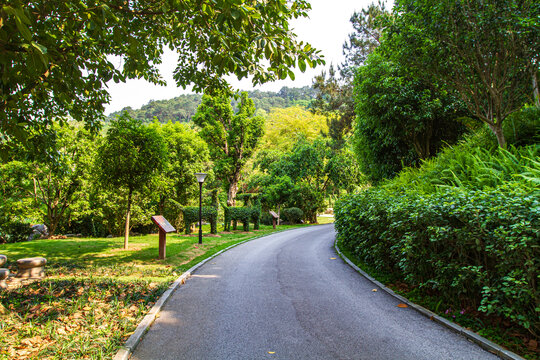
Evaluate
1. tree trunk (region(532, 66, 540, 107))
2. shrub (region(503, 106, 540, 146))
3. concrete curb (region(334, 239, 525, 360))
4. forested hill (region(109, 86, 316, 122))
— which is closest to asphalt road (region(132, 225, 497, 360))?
concrete curb (region(334, 239, 525, 360))

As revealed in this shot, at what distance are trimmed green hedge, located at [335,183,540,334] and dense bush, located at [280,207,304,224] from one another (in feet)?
72.3

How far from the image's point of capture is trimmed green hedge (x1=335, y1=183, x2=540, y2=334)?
3.16 meters

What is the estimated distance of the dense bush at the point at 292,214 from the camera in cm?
2760

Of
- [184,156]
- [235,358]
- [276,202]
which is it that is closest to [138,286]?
[235,358]

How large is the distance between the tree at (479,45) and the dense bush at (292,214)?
69.0ft

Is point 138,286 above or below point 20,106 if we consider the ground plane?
below

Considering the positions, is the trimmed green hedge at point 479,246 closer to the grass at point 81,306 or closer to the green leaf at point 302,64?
the green leaf at point 302,64

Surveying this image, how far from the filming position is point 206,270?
26.1 ft

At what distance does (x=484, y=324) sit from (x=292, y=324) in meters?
2.66

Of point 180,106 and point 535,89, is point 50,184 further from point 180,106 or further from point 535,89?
point 180,106

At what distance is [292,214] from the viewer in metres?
27.6

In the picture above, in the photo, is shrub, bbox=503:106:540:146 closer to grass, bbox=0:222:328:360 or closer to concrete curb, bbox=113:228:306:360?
concrete curb, bbox=113:228:306:360

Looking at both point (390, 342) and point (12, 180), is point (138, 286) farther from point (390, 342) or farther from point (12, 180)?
point (12, 180)

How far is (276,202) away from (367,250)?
20533 millimetres
